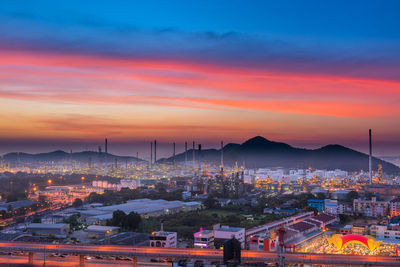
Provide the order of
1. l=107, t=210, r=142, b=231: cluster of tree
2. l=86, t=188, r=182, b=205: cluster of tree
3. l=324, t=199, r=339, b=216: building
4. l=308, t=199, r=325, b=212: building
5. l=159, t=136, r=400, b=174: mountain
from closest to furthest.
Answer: l=107, t=210, r=142, b=231: cluster of tree < l=324, t=199, r=339, b=216: building < l=308, t=199, r=325, b=212: building < l=86, t=188, r=182, b=205: cluster of tree < l=159, t=136, r=400, b=174: mountain

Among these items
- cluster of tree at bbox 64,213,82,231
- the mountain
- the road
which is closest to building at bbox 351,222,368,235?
the road

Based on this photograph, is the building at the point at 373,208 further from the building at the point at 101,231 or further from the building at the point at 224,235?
the building at the point at 101,231

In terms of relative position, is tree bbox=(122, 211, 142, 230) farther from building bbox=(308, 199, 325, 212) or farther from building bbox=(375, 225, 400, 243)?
building bbox=(308, 199, 325, 212)

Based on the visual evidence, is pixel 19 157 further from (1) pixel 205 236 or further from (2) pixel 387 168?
(1) pixel 205 236

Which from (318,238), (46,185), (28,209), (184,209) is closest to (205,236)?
(318,238)

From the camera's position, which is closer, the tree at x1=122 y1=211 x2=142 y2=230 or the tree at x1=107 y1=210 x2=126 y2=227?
the tree at x1=122 y1=211 x2=142 y2=230

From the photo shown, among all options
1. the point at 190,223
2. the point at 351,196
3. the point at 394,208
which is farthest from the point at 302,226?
the point at 351,196

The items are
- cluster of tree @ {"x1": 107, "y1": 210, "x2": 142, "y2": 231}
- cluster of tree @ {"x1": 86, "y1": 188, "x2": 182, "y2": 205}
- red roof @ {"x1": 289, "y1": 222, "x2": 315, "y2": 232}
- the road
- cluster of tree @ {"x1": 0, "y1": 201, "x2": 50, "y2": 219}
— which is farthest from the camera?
cluster of tree @ {"x1": 86, "y1": 188, "x2": 182, "y2": 205}
